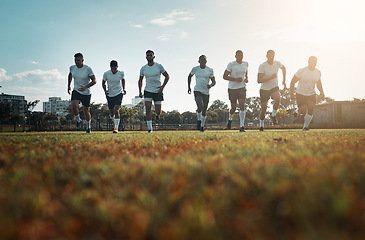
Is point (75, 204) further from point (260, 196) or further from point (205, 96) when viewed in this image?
point (205, 96)

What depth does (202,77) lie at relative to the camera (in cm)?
1055

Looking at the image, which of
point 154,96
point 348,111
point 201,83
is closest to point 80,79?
point 154,96

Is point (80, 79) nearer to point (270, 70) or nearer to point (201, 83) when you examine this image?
point (201, 83)

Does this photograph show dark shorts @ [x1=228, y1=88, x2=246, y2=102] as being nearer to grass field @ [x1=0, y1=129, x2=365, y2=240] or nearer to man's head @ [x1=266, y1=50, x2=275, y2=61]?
man's head @ [x1=266, y1=50, x2=275, y2=61]

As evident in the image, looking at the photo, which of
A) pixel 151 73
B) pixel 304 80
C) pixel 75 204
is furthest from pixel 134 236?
pixel 304 80

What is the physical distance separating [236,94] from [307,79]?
271 centimetres

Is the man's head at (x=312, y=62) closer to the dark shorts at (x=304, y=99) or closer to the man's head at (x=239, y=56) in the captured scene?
the dark shorts at (x=304, y=99)

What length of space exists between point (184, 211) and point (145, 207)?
0.54 feet

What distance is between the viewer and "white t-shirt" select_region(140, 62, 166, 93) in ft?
33.6

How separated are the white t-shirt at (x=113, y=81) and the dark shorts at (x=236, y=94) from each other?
4.38 m

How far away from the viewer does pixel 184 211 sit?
99 cm

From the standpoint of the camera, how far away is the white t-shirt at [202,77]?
415 inches

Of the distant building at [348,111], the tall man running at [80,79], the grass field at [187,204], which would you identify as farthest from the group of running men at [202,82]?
the distant building at [348,111]

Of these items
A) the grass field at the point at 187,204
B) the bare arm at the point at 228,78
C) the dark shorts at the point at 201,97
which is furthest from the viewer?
the dark shorts at the point at 201,97
